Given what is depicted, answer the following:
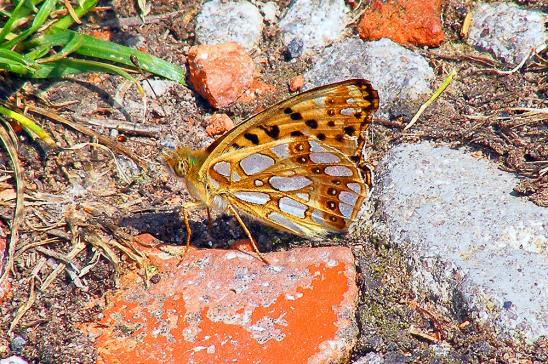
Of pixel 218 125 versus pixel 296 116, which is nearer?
pixel 296 116

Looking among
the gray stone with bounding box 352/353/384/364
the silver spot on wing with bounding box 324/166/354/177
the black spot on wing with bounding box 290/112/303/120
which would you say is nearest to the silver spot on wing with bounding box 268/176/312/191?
the silver spot on wing with bounding box 324/166/354/177

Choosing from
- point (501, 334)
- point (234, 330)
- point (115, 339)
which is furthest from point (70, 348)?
point (501, 334)

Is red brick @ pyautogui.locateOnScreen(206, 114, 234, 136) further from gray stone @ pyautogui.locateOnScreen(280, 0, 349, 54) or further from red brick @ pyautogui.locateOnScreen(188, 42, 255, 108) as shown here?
gray stone @ pyautogui.locateOnScreen(280, 0, 349, 54)

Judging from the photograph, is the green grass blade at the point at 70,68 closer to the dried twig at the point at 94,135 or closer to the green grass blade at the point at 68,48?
the green grass blade at the point at 68,48

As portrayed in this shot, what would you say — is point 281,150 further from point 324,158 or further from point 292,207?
point 292,207

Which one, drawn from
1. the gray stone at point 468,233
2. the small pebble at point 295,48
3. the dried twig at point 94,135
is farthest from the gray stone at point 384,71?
the dried twig at point 94,135

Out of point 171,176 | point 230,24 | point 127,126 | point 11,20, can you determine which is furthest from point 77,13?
point 171,176

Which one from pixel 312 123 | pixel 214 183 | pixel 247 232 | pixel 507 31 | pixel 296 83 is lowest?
pixel 247 232
